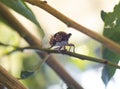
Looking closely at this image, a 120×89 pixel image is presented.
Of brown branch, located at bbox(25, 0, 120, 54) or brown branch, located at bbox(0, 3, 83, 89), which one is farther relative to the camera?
brown branch, located at bbox(0, 3, 83, 89)

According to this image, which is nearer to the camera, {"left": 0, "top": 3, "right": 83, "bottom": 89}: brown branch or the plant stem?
the plant stem

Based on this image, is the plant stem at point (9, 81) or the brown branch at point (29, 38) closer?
the plant stem at point (9, 81)

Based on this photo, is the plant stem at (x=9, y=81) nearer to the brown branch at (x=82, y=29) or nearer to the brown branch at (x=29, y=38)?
the brown branch at (x=82, y=29)

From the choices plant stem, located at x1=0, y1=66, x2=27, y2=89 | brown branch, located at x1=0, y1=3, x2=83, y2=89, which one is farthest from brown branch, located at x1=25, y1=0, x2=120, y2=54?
brown branch, located at x1=0, y1=3, x2=83, y2=89

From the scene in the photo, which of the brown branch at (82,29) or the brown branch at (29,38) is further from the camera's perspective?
the brown branch at (29,38)

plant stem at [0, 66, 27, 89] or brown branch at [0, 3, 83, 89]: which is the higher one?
brown branch at [0, 3, 83, 89]

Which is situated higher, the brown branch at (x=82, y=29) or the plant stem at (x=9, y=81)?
the brown branch at (x=82, y=29)

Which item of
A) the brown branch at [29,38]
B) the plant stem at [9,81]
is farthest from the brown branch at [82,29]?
the brown branch at [29,38]

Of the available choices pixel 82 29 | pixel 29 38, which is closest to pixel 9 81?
pixel 82 29

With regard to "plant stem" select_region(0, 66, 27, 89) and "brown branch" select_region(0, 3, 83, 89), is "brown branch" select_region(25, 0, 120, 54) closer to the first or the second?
"plant stem" select_region(0, 66, 27, 89)

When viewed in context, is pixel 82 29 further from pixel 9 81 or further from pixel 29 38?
pixel 29 38

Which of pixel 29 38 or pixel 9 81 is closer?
pixel 9 81

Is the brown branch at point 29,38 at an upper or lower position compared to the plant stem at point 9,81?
upper
